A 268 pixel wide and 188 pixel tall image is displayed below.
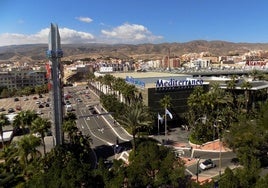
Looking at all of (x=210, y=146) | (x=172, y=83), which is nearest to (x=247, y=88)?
(x=172, y=83)

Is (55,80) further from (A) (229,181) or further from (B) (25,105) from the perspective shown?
(B) (25,105)

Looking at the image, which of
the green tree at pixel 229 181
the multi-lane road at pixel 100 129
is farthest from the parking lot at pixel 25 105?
the green tree at pixel 229 181

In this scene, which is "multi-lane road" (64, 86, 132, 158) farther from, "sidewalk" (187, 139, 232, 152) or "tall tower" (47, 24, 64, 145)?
"sidewalk" (187, 139, 232, 152)

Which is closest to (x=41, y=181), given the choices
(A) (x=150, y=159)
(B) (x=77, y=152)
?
(A) (x=150, y=159)

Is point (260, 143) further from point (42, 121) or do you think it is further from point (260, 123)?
point (42, 121)

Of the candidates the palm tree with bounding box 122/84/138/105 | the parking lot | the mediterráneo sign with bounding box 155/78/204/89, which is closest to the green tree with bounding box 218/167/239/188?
the mediterráneo sign with bounding box 155/78/204/89
